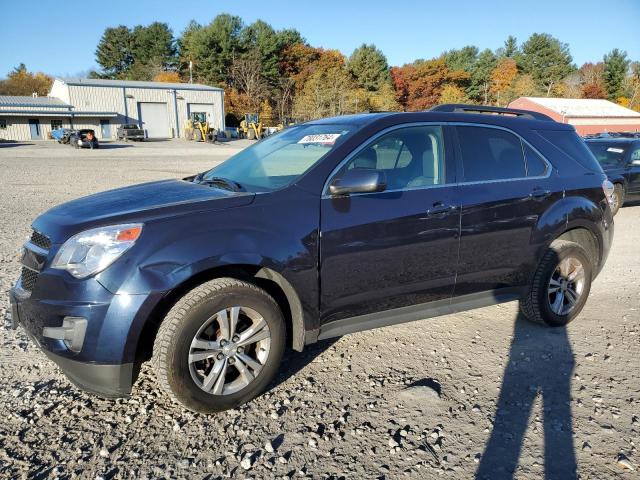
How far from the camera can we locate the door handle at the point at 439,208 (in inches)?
134

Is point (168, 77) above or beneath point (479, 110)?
above

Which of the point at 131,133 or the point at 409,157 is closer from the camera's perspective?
the point at 409,157

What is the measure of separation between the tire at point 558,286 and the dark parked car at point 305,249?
0.01 metres

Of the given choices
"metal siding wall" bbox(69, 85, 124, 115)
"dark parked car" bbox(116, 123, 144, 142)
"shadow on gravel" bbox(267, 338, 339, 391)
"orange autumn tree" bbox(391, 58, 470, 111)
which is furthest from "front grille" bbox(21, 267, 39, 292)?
"orange autumn tree" bbox(391, 58, 470, 111)

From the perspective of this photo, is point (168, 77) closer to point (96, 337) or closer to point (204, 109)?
point (204, 109)

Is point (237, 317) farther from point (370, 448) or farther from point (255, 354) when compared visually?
point (370, 448)

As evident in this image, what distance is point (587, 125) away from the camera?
46656 millimetres

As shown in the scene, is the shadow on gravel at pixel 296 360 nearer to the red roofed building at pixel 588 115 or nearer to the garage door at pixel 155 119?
the red roofed building at pixel 588 115

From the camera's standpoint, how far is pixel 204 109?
5422 centimetres

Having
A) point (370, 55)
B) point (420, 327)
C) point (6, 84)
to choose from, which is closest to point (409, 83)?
point (370, 55)

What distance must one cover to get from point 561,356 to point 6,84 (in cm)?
8101

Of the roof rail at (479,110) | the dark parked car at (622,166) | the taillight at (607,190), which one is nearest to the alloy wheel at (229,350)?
the roof rail at (479,110)

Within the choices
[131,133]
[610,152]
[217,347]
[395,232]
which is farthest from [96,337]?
[131,133]

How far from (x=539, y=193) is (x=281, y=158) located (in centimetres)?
222
